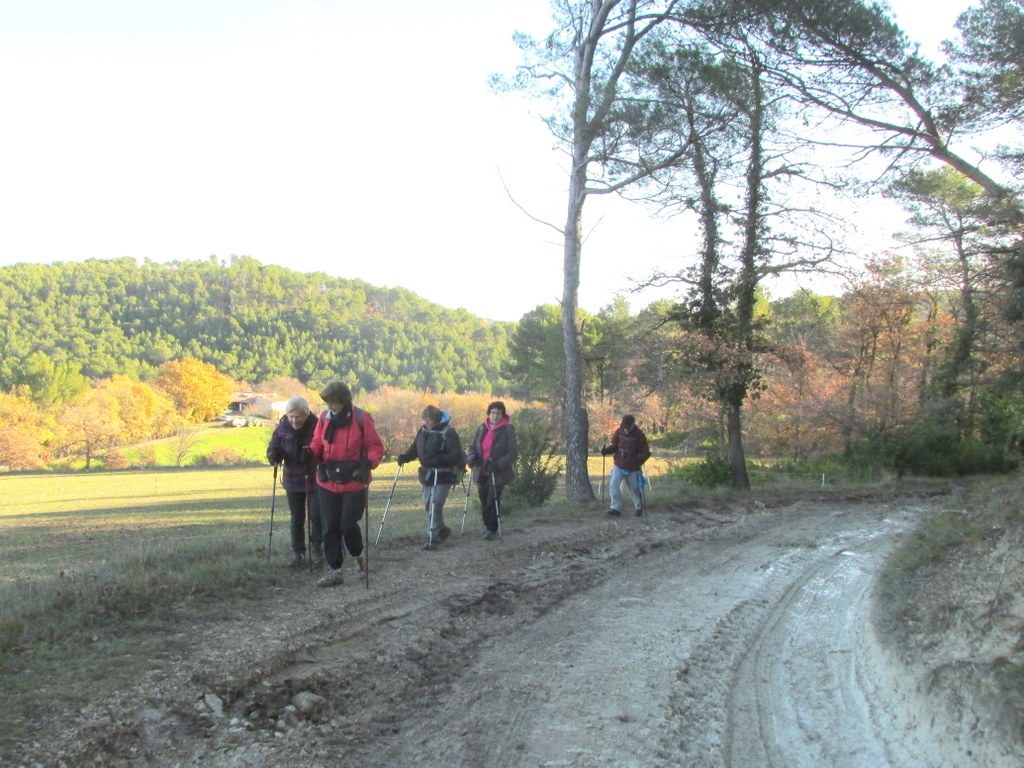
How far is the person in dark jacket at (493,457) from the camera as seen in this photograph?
1032 cm

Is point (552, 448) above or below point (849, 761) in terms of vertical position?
above

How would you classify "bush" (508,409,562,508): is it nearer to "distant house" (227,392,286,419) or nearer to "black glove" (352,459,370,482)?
"black glove" (352,459,370,482)

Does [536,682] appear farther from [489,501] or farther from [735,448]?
[735,448]

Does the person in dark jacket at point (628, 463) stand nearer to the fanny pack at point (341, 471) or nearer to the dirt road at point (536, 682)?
the dirt road at point (536, 682)

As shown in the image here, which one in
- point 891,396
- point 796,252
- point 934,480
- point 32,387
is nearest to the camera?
point 796,252

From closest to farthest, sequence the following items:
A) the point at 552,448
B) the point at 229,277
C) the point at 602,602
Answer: the point at 602,602 → the point at 552,448 → the point at 229,277

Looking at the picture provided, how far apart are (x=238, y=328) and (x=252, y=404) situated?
3019 cm

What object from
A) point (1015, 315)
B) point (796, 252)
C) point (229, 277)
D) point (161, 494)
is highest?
point (229, 277)

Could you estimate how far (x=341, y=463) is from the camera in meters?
7.34

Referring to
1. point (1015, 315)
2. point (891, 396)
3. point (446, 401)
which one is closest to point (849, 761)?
point (1015, 315)

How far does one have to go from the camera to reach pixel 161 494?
38.0 metres

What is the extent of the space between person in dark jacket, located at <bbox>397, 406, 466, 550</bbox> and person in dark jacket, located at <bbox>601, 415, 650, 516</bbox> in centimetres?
399

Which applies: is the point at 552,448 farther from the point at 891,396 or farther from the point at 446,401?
the point at 446,401

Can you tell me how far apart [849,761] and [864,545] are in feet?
23.9
